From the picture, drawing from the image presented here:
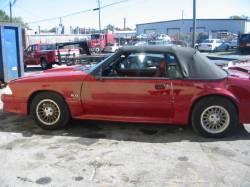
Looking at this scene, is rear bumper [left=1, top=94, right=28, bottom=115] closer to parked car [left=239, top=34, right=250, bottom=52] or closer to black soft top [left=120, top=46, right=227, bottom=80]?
black soft top [left=120, top=46, right=227, bottom=80]

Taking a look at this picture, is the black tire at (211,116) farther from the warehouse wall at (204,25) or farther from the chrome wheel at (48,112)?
the warehouse wall at (204,25)

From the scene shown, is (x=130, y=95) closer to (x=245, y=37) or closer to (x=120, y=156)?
(x=120, y=156)

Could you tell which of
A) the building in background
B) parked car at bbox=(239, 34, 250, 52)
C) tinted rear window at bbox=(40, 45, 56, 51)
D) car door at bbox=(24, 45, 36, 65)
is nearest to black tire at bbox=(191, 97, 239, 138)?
tinted rear window at bbox=(40, 45, 56, 51)

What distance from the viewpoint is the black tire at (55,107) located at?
580cm

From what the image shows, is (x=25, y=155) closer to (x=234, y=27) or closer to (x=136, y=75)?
(x=136, y=75)

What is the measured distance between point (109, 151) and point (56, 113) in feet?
4.77

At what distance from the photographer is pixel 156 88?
17.7 ft

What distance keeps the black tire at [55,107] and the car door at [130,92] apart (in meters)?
0.38

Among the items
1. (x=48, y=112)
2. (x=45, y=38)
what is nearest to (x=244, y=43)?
(x=45, y=38)

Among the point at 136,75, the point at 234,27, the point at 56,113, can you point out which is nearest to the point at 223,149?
the point at 136,75

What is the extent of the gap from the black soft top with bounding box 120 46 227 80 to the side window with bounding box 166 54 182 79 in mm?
64

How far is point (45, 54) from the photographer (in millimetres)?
19234

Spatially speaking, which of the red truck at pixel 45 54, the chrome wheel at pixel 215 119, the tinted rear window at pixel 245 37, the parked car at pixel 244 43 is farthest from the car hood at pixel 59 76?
the tinted rear window at pixel 245 37

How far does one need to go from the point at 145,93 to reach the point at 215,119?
117 cm
